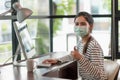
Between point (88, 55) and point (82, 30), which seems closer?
point (88, 55)

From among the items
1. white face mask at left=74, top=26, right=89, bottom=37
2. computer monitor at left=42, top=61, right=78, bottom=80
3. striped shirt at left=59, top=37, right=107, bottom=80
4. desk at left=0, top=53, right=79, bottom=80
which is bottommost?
computer monitor at left=42, top=61, right=78, bottom=80

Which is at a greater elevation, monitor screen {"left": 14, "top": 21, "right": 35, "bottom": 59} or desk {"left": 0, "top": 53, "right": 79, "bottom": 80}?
monitor screen {"left": 14, "top": 21, "right": 35, "bottom": 59}

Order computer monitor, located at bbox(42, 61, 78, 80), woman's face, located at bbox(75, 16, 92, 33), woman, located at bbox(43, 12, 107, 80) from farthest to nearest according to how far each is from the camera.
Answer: computer monitor, located at bbox(42, 61, 78, 80) < woman's face, located at bbox(75, 16, 92, 33) < woman, located at bbox(43, 12, 107, 80)

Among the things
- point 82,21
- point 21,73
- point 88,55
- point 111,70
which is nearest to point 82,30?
point 82,21

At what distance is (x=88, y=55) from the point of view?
1.84 meters

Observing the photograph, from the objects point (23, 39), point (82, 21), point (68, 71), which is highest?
point (82, 21)

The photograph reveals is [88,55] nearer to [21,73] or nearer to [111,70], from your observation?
[111,70]

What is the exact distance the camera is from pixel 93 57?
5.97ft

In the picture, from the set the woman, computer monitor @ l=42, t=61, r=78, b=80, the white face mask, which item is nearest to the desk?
computer monitor @ l=42, t=61, r=78, b=80

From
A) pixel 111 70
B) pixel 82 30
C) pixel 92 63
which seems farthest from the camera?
pixel 111 70

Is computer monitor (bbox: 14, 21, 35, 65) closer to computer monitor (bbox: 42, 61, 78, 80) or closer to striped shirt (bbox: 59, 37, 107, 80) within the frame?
computer monitor (bbox: 42, 61, 78, 80)

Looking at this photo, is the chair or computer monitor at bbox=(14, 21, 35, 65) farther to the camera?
computer monitor at bbox=(14, 21, 35, 65)

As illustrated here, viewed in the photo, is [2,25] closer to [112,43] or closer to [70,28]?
[70,28]

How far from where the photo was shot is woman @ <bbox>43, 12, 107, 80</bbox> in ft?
5.81
